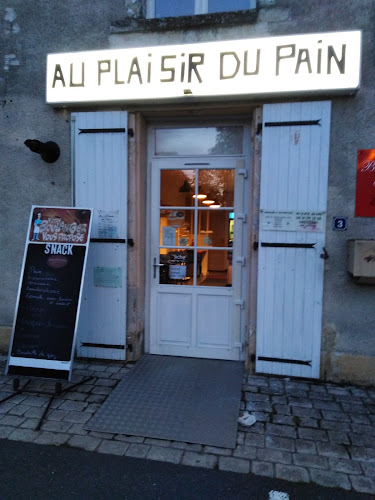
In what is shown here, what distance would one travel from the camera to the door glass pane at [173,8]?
12.9 feet

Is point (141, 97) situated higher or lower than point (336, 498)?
higher

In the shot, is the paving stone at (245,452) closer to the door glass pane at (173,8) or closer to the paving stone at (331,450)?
the paving stone at (331,450)

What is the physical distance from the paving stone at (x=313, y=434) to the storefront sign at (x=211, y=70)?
121 inches

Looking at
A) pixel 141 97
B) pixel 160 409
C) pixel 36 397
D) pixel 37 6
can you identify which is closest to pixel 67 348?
pixel 36 397

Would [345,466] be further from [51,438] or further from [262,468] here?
[51,438]

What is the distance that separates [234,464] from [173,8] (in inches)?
176

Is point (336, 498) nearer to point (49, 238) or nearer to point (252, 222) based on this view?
point (252, 222)

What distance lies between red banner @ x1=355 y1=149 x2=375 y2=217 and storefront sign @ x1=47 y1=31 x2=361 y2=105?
0.65 metres

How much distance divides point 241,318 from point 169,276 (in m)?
0.98

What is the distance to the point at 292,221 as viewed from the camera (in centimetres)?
365

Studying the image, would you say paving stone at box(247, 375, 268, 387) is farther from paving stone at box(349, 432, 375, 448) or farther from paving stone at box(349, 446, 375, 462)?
paving stone at box(349, 446, 375, 462)

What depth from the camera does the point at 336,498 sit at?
7.00 feet

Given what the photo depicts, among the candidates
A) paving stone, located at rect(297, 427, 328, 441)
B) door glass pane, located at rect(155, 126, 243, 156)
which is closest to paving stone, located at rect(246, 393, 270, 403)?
paving stone, located at rect(297, 427, 328, 441)

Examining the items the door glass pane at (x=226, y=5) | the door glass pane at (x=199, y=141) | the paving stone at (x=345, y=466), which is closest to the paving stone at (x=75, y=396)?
the paving stone at (x=345, y=466)
